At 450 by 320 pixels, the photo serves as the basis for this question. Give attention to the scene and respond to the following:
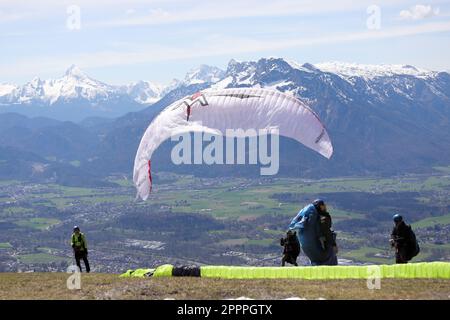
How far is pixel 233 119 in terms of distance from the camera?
29.4 metres

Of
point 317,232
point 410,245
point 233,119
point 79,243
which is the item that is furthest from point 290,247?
point 79,243

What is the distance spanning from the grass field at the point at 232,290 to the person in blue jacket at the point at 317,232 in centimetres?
278

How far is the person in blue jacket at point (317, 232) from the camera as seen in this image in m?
25.7

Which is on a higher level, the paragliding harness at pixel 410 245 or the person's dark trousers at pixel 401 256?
the paragliding harness at pixel 410 245

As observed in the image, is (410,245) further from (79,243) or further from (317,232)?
(79,243)

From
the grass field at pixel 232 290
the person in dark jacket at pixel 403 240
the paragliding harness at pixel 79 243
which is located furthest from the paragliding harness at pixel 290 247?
the paragliding harness at pixel 79 243

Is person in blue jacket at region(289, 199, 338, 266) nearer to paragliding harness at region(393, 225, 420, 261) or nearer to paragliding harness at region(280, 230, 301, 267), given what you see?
paragliding harness at region(393, 225, 420, 261)

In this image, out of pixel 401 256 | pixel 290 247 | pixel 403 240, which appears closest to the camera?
pixel 403 240

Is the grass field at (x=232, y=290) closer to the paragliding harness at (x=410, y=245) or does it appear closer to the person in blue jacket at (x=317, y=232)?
the person in blue jacket at (x=317, y=232)

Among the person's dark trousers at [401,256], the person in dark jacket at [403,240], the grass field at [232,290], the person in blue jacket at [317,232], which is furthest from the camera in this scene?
the person's dark trousers at [401,256]

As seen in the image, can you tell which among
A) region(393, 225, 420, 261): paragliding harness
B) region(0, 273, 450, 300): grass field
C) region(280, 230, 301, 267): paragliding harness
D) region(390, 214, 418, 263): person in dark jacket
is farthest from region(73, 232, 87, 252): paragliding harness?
region(393, 225, 420, 261): paragliding harness

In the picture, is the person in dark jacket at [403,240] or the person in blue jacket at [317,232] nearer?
the person in blue jacket at [317,232]

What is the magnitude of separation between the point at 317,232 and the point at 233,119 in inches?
262

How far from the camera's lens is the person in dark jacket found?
26.9 m
